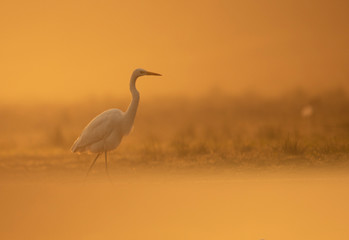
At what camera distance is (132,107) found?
5.39 metres

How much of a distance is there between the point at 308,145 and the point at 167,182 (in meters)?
2.71

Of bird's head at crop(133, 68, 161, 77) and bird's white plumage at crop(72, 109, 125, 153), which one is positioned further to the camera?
bird's head at crop(133, 68, 161, 77)

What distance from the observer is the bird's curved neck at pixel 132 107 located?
17.7 feet

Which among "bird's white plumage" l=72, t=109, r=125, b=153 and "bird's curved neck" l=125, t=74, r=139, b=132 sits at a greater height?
"bird's curved neck" l=125, t=74, r=139, b=132

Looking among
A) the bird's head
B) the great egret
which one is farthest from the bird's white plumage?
the bird's head

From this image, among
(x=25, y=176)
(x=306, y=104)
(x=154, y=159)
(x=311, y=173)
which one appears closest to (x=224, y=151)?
(x=154, y=159)

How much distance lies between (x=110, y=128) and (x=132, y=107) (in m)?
0.33

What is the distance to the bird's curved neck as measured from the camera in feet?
17.7

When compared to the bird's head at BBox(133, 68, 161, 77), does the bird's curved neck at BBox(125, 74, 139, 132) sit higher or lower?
lower

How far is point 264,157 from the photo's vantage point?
6.32 m

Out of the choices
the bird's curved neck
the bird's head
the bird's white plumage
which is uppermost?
the bird's head

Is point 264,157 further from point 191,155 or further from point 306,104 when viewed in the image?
point 306,104

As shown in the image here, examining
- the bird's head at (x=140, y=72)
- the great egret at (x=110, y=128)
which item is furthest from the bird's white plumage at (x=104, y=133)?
the bird's head at (x=140, y=72)

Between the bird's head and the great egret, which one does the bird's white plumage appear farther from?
the bird's head
